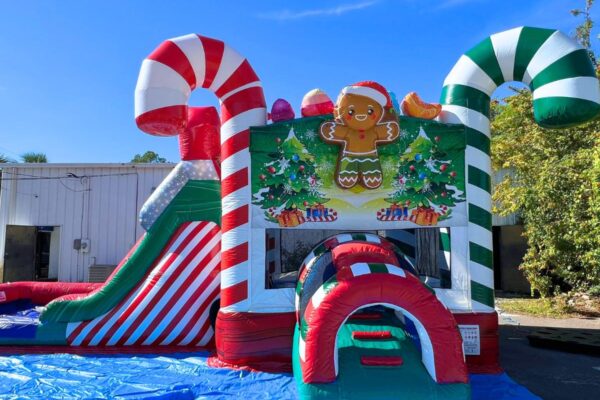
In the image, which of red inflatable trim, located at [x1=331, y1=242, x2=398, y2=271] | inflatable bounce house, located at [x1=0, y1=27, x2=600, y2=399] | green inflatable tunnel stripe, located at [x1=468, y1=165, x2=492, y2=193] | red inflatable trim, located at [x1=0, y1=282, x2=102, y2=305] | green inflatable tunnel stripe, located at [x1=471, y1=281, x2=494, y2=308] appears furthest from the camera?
red inflatable trim, located at [x1=0, y1=282, x2=102, y2=305]

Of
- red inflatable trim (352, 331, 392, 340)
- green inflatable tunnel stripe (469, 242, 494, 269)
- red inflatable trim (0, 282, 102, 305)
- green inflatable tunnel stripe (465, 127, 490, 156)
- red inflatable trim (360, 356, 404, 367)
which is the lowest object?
red inflatable trim (360, 356, 404, 367)

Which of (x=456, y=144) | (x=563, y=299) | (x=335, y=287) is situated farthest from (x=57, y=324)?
(x=563, y=299)

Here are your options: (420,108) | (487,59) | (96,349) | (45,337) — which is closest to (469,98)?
(487,59)

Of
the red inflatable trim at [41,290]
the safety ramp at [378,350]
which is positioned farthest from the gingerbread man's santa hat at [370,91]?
the red inflatable trim at [41,290]

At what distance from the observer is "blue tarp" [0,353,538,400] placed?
354 centimetres

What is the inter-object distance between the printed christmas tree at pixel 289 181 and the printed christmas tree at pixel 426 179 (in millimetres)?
773

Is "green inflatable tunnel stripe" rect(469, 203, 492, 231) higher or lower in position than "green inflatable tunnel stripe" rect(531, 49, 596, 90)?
lower

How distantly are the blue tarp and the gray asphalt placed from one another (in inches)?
20.4

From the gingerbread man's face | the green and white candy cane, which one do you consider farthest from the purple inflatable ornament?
the green and white candy cane

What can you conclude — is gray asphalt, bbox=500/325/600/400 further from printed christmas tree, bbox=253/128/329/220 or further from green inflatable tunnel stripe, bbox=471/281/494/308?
printed christmas tree, bbox=253/128/329/220

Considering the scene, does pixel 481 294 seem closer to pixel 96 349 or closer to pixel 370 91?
pixel 370 91

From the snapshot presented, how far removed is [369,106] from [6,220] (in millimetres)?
11381

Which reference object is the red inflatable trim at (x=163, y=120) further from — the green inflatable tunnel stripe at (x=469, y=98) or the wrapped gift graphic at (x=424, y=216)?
the green inflatable tunnel stripe at (x=469, y=98)

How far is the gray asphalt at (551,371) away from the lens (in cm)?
400
